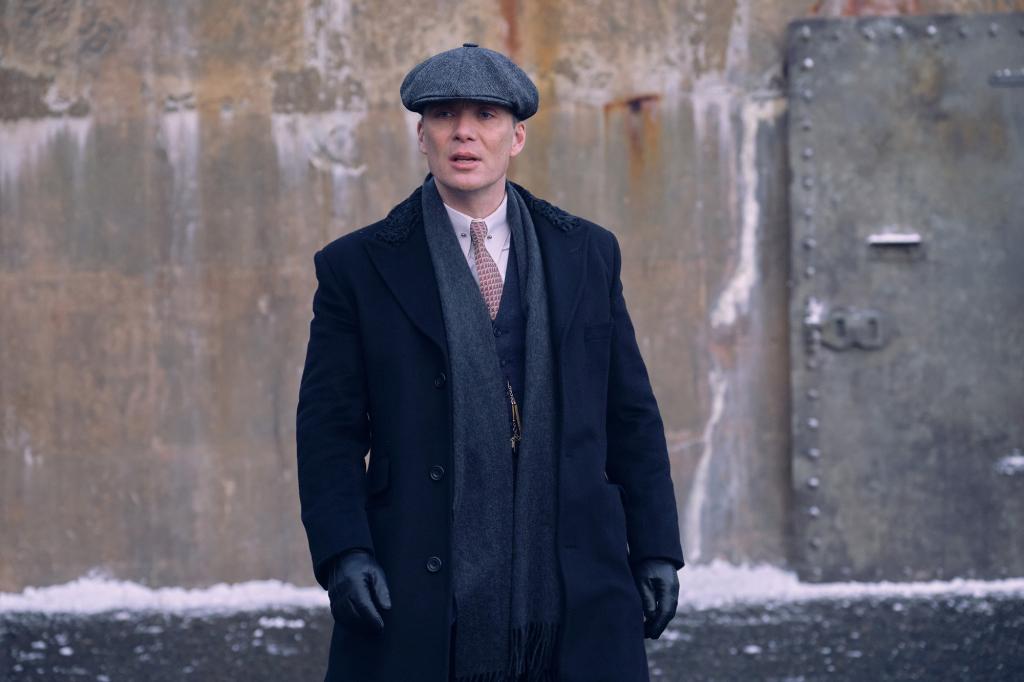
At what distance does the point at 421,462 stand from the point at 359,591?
0.29m

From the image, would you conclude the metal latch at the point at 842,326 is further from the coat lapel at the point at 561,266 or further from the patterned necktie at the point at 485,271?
the patterned necktie at the point at 485,271

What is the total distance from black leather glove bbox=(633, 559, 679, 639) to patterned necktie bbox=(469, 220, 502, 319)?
2.10 feet

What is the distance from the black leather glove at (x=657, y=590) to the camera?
10.0 feet

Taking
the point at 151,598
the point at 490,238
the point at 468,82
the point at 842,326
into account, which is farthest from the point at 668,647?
the point at 468,82

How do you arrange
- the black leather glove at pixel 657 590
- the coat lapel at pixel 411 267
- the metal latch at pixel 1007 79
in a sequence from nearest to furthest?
the coat lapel at pixel 411 267 < the black leather glove at pixel 657 590 < the metal latch at pixel 1007 79

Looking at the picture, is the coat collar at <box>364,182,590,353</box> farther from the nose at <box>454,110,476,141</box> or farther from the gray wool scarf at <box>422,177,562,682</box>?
the nose at <box>454,110,476,141</box>

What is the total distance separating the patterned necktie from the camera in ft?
9.93

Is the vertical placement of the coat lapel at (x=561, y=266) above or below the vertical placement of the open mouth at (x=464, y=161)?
below

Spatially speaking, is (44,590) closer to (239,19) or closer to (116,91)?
(116,91)

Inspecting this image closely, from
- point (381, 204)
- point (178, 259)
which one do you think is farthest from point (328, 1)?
point (178, 259)

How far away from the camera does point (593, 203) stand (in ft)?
15.3

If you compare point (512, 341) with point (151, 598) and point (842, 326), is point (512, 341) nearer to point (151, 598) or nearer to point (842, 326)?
point (842, 326)

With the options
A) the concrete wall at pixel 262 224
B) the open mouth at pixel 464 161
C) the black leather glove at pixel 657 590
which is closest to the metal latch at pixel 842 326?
the concrete wall at pixel 262 224

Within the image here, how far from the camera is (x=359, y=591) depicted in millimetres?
2805
